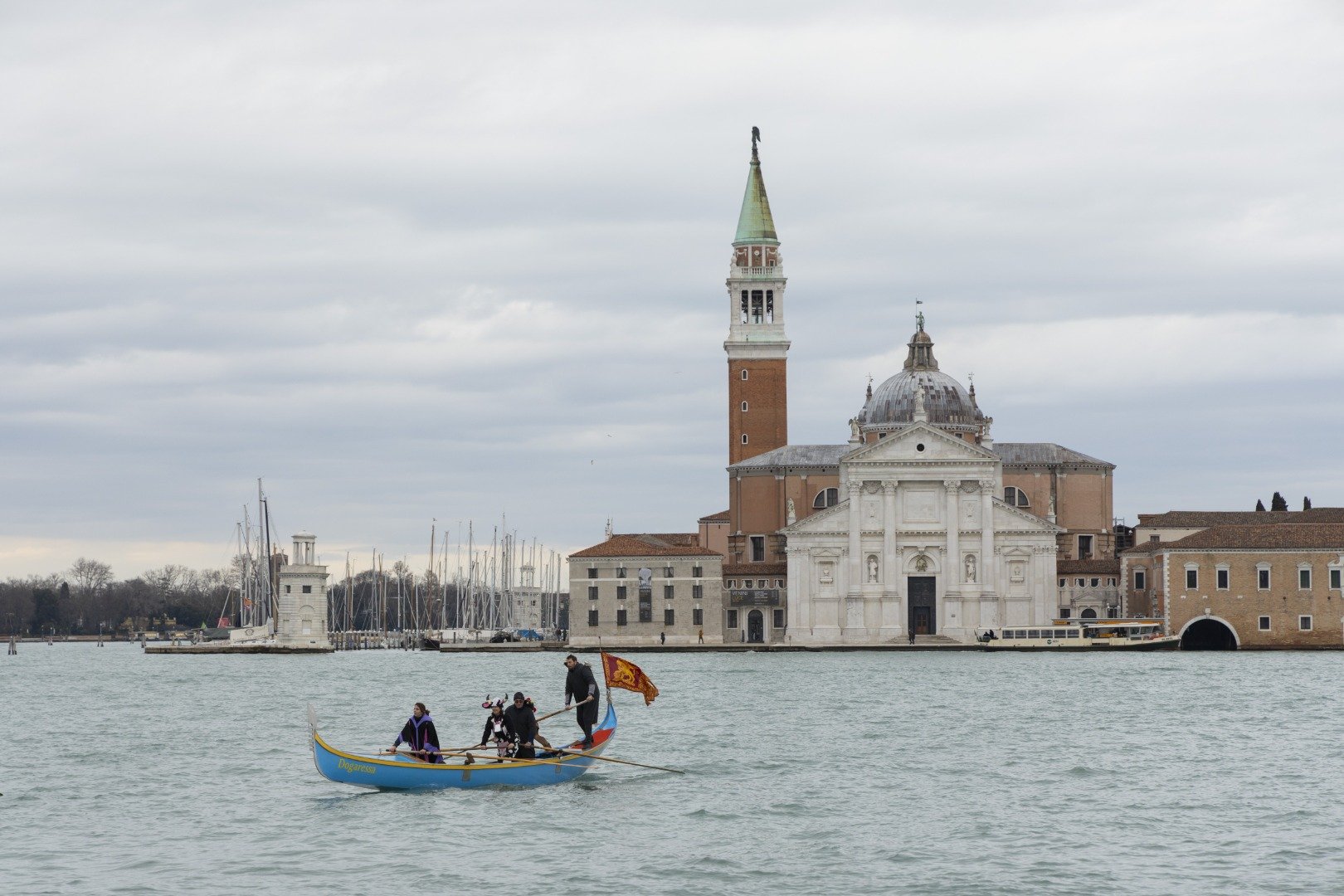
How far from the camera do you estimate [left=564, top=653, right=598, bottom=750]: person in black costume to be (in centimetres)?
3042

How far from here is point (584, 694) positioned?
100ft

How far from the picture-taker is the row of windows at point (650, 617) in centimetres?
9550

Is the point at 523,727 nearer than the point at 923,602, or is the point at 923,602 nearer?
the point at 523,727

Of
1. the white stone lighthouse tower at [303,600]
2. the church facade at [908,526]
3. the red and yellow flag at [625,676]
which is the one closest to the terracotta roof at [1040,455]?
the church facade at [908,526]

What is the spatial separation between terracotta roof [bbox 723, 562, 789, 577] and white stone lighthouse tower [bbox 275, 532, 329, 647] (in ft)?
67.8

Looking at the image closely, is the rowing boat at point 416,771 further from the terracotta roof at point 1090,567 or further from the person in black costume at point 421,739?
the terracotta roof at point 1090,567

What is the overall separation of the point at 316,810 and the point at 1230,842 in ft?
39.8

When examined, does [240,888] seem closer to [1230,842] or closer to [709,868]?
[709,868]

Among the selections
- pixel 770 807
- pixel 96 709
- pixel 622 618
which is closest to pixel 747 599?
pixel 622 618

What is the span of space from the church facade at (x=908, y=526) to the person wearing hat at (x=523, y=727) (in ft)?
205

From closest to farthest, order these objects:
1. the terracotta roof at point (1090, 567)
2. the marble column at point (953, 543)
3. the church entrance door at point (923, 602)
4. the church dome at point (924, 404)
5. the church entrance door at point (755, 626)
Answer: the marble column at point (953, 543) < the church entrance door at point (923, 602) < the terracotta roof at point (1090, 567) < the church entrance door at point (755, 626) < the church dome at point (924, 404)

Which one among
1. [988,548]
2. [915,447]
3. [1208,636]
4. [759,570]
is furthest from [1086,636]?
[759,570]

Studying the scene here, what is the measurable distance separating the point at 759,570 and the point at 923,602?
8.50 meters

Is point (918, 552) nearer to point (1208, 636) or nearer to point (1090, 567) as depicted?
point (1090, 567)
